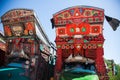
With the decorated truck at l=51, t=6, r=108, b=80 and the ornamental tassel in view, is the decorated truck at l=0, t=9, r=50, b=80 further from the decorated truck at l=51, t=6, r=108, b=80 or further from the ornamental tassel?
the ornamental tassel

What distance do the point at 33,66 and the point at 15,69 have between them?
0.43 m

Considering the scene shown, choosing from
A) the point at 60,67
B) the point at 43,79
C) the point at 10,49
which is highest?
the point at 10,49

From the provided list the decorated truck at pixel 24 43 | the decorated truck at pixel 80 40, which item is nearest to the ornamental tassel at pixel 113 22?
the decorated truck at pixel 80 40

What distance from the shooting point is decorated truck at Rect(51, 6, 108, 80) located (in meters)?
3.94

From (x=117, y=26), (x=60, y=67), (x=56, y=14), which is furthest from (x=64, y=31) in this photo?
(x=117, y=26)

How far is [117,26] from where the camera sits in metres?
3.89

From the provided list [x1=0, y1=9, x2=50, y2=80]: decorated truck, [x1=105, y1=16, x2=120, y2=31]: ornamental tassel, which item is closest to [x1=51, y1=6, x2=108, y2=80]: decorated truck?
[x1=105, y1=16, x2=120, y2=31]: ornamental tassel

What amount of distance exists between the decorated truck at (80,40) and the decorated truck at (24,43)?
462mm

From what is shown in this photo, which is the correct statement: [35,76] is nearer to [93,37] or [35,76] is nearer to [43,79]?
[43,79]

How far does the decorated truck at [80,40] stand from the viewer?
3.94 meters

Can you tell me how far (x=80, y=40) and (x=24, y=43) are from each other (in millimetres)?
1230

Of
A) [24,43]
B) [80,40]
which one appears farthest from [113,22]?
[24,43]

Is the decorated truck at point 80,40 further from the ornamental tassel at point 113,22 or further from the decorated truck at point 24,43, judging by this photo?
the decorated truck at point 24,43

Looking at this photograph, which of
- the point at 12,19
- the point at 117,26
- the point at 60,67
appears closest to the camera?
the point at 117,26
